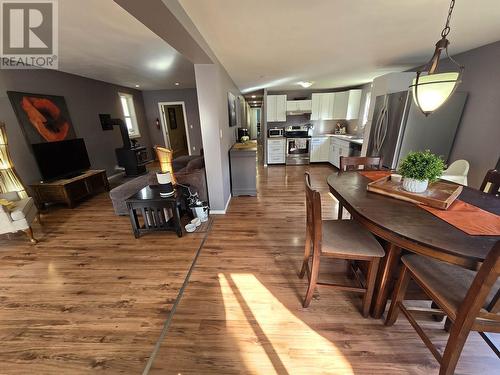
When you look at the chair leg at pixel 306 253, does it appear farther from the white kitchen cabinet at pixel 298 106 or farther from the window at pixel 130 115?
the window at pixel 130 115

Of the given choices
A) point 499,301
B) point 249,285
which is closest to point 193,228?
point 249,285

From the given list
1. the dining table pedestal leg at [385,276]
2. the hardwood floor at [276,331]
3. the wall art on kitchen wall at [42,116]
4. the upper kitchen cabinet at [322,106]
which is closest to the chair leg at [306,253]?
the hardwood floor at [276,331]

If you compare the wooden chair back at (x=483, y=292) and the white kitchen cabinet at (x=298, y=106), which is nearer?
the wooden chair back at (x=483, y=292)

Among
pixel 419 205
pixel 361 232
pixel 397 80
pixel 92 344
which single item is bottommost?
pixel 92 344

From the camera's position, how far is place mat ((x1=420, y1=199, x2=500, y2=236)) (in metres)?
1.09

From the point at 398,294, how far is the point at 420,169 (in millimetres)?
924

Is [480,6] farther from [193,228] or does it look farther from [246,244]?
[193,228]

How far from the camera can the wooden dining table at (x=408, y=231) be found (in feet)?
3.17

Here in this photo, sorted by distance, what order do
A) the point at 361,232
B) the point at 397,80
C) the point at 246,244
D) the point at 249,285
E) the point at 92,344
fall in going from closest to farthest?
the point at 92,344 → the point at 361,232 → the point at 249,285 → the point at 246,244 → the point at 397,80

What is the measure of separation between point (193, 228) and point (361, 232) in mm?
2075

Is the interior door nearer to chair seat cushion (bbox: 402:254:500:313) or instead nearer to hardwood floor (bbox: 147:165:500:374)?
hardwood floor (bbox: 147:165:500:374)

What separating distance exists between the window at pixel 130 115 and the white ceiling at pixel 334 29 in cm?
450

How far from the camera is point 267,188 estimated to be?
4.32 m

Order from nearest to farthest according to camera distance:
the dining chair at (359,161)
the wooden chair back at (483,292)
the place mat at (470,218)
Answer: the wooden chair back at (483,292) < the place mat at (470,218) < the dining chair at (359,161)
